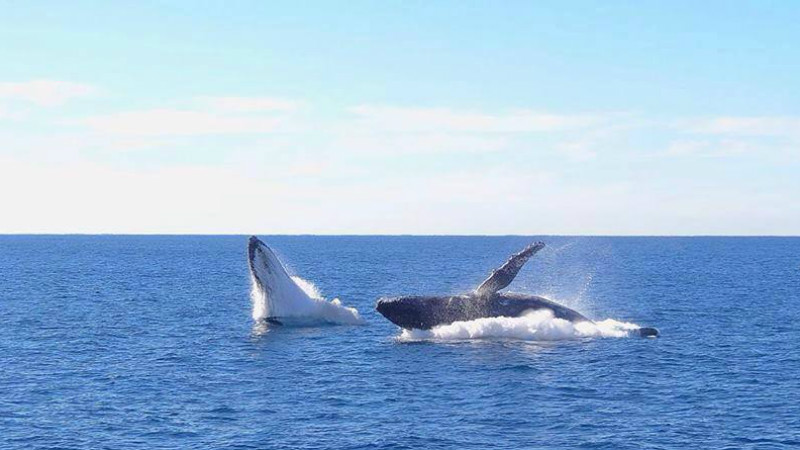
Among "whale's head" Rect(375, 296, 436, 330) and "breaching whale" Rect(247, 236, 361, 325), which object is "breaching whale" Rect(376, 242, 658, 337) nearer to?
"whale's head" Rect(375, 296, 436, 330)

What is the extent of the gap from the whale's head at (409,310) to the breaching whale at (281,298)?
31.9 feet

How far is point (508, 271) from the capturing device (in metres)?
49.4

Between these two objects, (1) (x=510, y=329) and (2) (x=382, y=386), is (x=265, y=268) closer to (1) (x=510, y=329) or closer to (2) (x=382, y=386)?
(1) (x=510, y=329)

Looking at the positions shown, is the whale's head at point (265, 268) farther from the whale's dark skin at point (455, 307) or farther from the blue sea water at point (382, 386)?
the whale's dark skin at point (455, 307)

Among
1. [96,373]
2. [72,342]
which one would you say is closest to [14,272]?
[72,342]

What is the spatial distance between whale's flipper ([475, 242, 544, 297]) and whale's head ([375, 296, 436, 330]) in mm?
3140

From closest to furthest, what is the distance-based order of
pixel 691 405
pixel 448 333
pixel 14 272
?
pixel 691 405
pixel 448 333
pixel 14 272

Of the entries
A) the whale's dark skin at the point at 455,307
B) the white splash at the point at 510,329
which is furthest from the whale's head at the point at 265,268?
the white splash at the point at 510,329

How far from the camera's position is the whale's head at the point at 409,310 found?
52.1 m

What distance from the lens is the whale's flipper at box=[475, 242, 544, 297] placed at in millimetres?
48759

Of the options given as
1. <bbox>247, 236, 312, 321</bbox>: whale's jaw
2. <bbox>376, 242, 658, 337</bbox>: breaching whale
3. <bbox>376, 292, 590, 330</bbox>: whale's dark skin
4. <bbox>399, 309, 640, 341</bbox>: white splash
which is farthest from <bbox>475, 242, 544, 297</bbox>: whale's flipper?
<bbox>247, 236, 312, 321</bbox>: whale's jaw

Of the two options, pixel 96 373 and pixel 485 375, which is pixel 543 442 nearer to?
pixel 485 375

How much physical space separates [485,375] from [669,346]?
650 inches

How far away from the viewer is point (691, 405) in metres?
38.1
